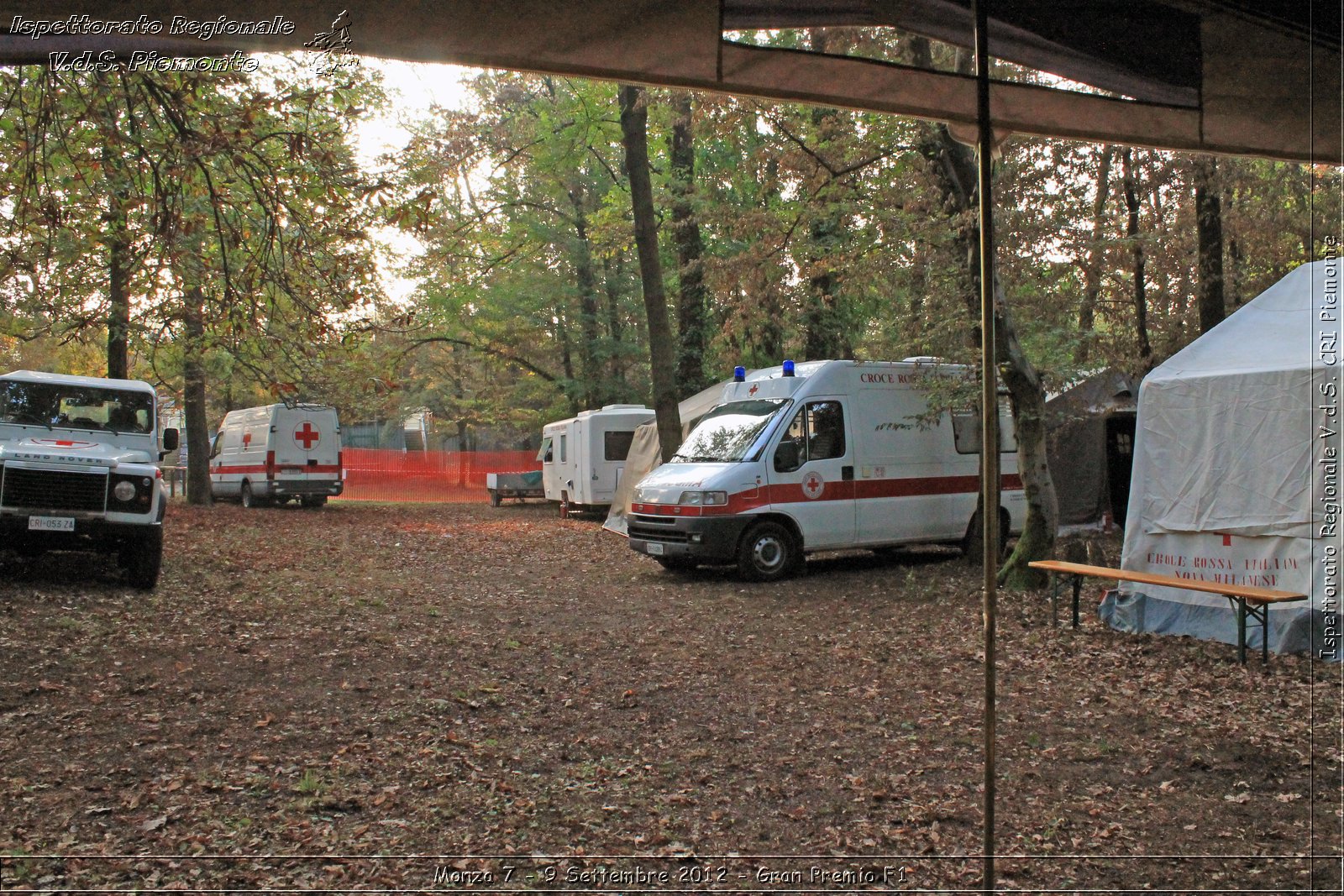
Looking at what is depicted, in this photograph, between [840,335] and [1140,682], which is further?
[840,335]

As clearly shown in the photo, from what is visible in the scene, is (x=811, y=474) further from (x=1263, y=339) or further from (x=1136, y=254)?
(x=1136, y=254)

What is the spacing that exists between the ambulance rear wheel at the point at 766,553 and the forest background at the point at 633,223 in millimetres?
2965

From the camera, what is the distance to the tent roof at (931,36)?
10.5ft

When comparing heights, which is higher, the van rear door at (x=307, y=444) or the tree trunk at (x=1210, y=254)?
the tree trunk at (x=1210, y=254)

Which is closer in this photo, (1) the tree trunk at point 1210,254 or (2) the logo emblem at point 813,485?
(2) the logo emblem at point 813,485

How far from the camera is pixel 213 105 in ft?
26.0

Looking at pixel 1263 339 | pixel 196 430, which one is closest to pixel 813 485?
pixel 1263 339

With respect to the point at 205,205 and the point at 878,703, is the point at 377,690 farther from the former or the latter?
the point at 205,205

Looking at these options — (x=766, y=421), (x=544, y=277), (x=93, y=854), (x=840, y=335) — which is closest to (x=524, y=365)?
(x=544, y=277)

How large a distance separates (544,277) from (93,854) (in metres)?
26.9

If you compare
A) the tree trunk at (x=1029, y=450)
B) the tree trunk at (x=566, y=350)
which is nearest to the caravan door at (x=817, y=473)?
the tree trunk at (x=1029, y=450)

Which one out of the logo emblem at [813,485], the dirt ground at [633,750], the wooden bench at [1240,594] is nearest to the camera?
the dirt ground at [633,750]

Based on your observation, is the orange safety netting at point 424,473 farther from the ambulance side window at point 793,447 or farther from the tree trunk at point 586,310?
the ambulance side window at point 793,447

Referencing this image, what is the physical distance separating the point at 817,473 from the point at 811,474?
3.5 inches
